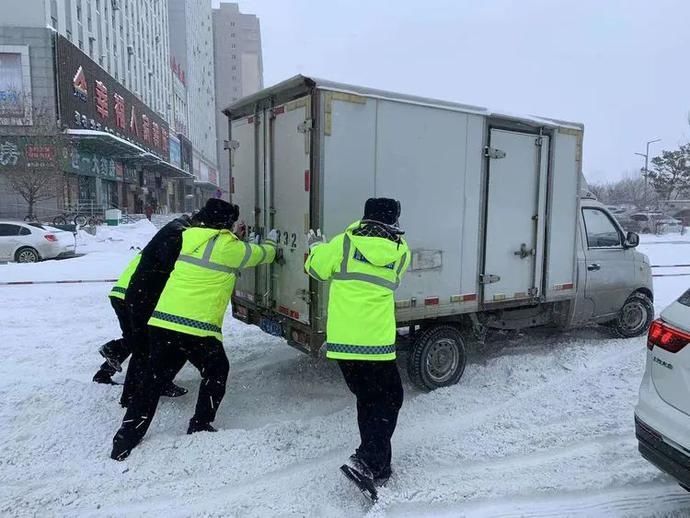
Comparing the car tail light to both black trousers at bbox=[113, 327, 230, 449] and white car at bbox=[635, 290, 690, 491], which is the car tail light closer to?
white car at bbox=[635, 290, 690, 491]

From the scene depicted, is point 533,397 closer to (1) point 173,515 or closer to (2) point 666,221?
(1) point 173,515

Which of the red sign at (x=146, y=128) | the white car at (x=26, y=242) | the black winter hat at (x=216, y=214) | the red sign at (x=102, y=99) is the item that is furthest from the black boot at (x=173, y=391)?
the red sign at (x=146, y=128)

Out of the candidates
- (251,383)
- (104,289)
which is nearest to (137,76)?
(104,289)

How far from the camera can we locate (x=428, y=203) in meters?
4.98

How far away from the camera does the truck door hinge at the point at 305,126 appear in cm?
434

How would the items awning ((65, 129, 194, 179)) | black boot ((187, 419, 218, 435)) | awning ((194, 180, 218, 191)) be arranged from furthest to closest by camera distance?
awning ((194, 180, 218, 191))
awning ((65, 129, 194, 179))
black boot ((187, 419, 218, 435))

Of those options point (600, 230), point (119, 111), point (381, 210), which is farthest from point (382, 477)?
point (119, 111)

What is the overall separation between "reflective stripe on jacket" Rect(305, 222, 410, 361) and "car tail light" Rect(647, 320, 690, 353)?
158 centimetres

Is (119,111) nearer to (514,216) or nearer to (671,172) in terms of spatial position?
(514,216)

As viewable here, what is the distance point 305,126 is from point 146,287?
1.91 m

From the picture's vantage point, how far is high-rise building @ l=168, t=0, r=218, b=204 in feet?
243

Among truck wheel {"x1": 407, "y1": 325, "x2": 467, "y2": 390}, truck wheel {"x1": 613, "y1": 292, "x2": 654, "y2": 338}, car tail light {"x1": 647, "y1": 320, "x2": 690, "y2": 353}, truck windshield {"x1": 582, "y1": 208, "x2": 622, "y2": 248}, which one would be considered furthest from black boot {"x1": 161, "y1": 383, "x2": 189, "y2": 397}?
truck wheel {"x1": 613, "y1": 292, "x2": 654, "y2": 338}

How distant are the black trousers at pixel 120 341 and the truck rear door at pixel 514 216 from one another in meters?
3.49

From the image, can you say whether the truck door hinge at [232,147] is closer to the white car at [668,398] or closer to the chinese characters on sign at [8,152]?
the white car at [668,398]
